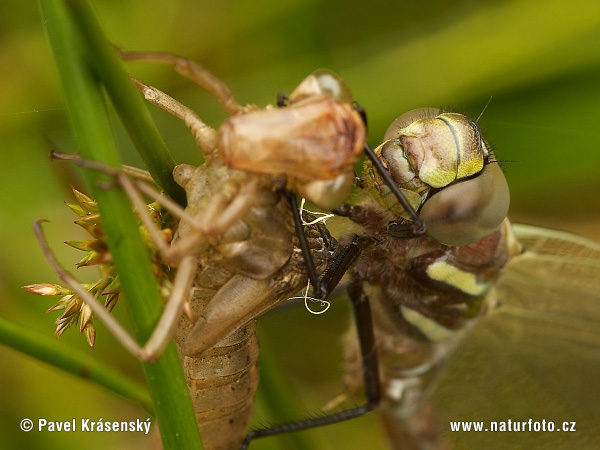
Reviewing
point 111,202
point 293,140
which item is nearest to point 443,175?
point 293,140

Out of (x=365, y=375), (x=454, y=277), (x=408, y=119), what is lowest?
(x=365, y=375)

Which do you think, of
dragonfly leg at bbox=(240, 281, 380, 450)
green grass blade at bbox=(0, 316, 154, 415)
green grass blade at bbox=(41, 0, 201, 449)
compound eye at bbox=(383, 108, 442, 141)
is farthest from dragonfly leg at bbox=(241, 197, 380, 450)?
green grass blade at bbox=(41, 0, 201, 449)

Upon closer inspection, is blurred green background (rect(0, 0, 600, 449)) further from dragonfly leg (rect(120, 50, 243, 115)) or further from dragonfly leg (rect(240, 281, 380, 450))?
dragonfly leg (rect(120, 50, 243, 115))

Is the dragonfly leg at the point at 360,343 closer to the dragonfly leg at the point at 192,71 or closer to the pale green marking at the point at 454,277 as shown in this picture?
the pale green marking at the point at 454,277

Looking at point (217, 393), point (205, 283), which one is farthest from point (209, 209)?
point (217, 393)

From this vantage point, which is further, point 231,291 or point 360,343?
point 360,343

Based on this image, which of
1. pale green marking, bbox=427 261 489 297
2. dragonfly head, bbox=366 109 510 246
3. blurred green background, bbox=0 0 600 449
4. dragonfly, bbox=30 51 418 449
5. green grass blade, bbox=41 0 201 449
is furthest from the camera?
blurred green background, bbox=0 0 600 449

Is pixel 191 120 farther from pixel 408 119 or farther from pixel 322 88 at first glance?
pixel 408 119
